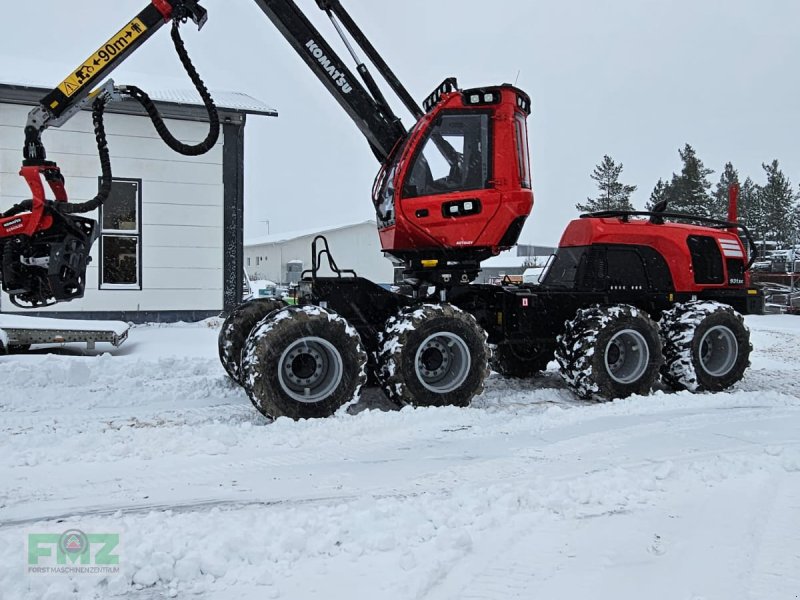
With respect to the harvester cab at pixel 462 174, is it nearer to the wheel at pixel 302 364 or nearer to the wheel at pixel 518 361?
the wheel at pixel 302 364

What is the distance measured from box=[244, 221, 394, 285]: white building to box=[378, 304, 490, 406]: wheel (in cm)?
3137

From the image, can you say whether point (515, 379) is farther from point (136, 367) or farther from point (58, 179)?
point (58, 179)

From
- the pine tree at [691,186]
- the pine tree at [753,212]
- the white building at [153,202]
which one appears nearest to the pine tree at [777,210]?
the pine tree at [753,212]

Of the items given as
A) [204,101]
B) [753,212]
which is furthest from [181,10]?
[753,212]

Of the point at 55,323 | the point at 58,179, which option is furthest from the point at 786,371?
the point at 55,323

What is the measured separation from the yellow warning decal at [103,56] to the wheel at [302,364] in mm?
2780

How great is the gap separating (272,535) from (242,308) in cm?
416

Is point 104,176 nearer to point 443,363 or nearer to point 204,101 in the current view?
point 204,101

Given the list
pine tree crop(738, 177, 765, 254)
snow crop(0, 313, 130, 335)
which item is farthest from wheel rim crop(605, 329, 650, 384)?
pine tree crop(738, 177, 765, 254)

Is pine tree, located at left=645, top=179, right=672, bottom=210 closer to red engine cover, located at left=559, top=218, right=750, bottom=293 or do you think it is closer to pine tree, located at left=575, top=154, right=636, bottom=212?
pine tree, located at left=575, top=154, right=636, bottom=212

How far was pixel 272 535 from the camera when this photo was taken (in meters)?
3.15

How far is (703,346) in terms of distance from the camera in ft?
24.5

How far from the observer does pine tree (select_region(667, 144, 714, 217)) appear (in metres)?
36.3

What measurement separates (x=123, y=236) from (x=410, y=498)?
10.8 m
